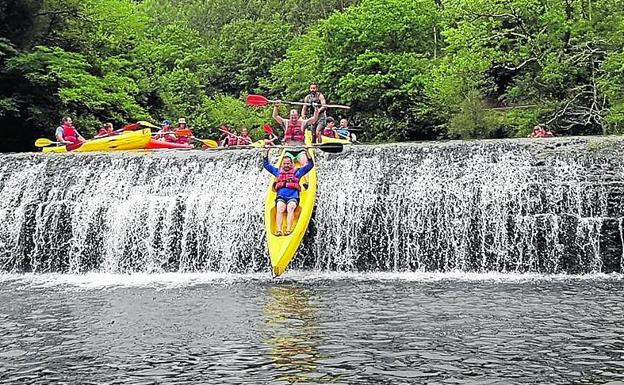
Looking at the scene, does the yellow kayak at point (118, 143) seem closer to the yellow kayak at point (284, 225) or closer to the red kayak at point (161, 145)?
the red kayak at point (161, 145)

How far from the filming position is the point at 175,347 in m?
7.73

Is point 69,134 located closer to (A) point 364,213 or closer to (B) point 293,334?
(A) point 364,213

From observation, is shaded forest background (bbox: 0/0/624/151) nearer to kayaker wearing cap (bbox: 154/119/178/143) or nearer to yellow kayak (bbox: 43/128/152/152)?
kayaker wearing cap (bbox: 154/119/178/143)

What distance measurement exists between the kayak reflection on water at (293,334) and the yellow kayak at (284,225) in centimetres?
163

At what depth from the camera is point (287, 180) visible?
529 inches

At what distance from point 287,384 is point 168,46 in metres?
39.6

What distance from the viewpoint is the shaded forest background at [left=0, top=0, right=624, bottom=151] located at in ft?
76.9

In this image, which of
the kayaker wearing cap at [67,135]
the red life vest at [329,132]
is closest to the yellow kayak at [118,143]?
the kayaker wearing cap at [67,135]

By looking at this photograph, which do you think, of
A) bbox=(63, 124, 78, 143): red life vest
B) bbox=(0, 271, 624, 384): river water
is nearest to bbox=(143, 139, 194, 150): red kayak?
bbox=(63, 124, 78, 143): red life vest

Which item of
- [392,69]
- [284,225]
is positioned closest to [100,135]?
[284,225]

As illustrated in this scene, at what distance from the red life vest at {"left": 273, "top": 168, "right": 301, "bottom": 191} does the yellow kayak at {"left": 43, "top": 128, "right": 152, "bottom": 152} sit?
6.76 meters

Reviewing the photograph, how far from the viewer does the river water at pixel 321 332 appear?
675 cm

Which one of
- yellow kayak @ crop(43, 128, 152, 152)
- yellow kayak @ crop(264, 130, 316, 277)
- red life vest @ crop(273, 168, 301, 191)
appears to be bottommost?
yellow kayak @ crop(264, 130, 316, 277)

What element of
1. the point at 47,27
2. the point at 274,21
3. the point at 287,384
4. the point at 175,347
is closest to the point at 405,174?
the point at 175,347
